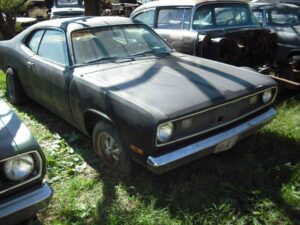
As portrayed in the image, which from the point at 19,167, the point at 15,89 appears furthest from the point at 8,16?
the point at 19,167

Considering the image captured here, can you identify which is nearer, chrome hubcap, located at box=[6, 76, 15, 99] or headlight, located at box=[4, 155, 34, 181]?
headlight, located at box=[4, 155, 34, 181]

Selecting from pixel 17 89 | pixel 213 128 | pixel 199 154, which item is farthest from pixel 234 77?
pixel 17 89

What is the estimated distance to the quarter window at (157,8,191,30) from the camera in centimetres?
604

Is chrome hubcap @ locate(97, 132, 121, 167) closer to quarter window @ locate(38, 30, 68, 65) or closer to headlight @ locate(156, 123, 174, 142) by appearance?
headlight @ locate(156, 123, 174, 142)

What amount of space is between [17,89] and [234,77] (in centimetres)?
341

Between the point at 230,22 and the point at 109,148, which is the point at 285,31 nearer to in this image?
the point at 230,22

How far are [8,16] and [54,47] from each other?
9.66 meters

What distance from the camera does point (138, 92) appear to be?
3.36 metres

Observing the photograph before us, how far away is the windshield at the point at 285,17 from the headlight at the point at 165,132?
506 centimetres

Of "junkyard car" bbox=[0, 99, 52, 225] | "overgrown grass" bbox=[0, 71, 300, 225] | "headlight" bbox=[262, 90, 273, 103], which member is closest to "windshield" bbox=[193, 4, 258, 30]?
"headlight" bbox=[262, 90, 273, 103]

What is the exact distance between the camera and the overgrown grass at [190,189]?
310cm

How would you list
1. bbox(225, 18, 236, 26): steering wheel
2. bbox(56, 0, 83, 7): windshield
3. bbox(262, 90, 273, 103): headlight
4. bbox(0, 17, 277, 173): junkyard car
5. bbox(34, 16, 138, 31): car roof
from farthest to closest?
bbox(56, 0, 83, 7): windshield
bbox(225, 18, 236, 26): steering wheel
bbox(34, 16, 138, 31): car roof
bbox(262, 90, 273, 103): headlight
bbox(0, 17, 277, 173): junkyard car

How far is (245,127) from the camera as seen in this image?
3.67 meters

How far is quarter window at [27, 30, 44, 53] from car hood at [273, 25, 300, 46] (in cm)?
424
